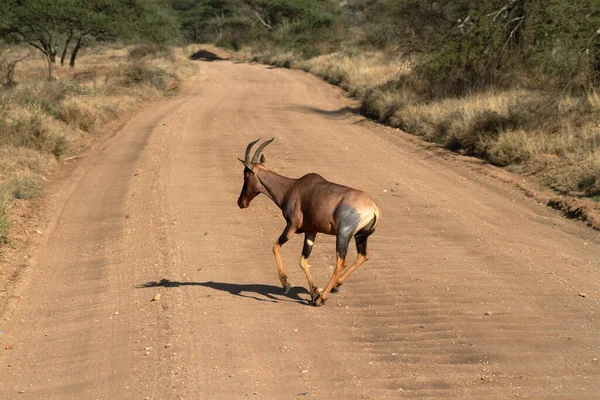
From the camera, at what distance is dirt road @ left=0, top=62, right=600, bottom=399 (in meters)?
6.80

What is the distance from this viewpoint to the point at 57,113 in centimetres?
2230

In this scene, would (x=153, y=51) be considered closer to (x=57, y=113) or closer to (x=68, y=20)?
(x=68, y=20)

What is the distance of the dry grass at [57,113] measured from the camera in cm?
1585

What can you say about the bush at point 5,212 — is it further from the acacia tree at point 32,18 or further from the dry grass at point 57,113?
the acacia tree at point 32,18

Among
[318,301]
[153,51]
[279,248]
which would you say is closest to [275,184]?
[279,248]

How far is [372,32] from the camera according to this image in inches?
1870

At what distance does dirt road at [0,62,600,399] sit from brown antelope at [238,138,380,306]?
0.47 metres

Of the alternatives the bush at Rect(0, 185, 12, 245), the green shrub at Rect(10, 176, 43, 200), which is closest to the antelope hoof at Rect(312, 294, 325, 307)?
the bush at Rect(0, 185, 12, 245)

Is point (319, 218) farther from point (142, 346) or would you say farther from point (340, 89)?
point (340, 89)

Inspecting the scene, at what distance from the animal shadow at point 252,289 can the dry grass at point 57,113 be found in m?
3.25

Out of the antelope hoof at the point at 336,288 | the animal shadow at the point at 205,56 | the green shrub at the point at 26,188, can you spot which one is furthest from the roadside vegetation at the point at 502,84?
the animal shadow at the point at 205,56

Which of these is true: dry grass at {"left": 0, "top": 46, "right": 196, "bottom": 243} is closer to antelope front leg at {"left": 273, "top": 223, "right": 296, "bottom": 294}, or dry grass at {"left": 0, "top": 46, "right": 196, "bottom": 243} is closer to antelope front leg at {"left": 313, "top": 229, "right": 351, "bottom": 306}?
antelope front leg at {"left": 273, "top": 223, "right": 296, "bottom": 294}

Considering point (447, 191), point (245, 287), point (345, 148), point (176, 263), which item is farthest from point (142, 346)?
point (345, 148)

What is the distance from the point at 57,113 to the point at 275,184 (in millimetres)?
15020
